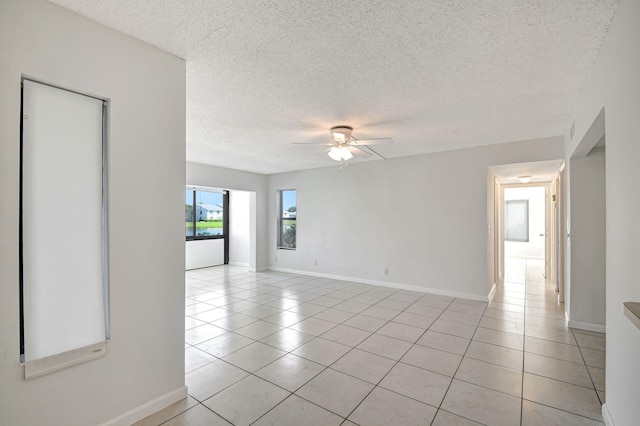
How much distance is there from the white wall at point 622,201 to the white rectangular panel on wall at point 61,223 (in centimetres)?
293

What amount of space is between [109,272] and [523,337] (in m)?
4.13

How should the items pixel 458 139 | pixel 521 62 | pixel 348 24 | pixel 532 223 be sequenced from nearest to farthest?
pixel 348 24, pixel 521 62, pixel 458 139, pixel 532 223

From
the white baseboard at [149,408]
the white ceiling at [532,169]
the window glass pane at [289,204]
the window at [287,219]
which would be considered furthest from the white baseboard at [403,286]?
the white baseboard at [149,408]

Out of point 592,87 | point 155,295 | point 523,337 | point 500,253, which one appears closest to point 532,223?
point 500,253

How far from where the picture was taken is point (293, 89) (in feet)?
8.70

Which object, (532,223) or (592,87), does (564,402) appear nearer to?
(592,87)

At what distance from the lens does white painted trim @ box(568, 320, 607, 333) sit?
3.43 meters

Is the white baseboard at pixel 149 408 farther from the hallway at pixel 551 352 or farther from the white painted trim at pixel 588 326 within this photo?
the white painted trim at pixel 588 326

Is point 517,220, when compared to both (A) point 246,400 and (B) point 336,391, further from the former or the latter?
(A) point 246,400

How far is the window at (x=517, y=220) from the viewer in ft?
32.8

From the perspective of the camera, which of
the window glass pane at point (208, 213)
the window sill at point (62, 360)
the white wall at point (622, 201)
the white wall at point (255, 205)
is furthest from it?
the window glass pane at point (208, 213)

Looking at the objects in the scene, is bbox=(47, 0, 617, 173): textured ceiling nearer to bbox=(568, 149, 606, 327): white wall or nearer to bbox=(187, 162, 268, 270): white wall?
bbox=(568, 149, 606, 327): white wall

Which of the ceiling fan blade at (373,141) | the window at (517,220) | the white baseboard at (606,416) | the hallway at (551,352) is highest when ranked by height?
the ceiling fan blade at (373,141)

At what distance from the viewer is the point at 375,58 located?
6.94ft
